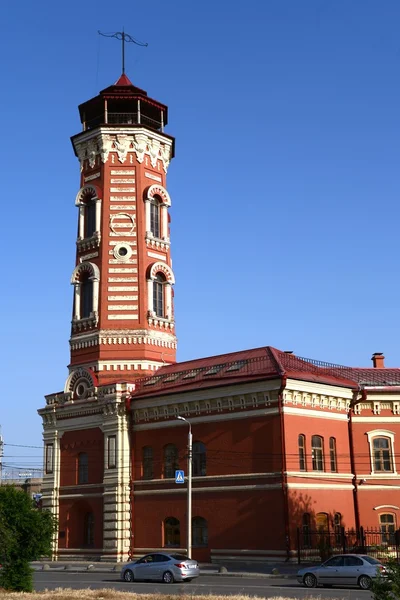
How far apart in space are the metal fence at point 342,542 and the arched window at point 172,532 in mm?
7497

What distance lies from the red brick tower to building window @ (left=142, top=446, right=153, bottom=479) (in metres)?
5.31

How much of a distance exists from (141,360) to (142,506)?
893 cm

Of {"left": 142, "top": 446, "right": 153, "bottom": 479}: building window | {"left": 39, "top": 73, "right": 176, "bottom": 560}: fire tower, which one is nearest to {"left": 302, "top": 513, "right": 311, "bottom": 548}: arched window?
{"left": 142, "top": 446, "right": 153, "bottom": 479}: building window

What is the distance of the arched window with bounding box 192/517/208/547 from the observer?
121 ft

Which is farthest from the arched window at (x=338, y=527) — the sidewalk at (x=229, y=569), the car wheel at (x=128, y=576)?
the car wheel at (x=128, y=576)

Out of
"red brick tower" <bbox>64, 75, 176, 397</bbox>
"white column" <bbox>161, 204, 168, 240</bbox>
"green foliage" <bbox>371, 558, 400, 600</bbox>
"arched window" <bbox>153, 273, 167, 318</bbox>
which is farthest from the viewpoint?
"white column" <bbox>161, 204, 168, 240</bbox>

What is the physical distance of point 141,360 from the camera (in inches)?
1767

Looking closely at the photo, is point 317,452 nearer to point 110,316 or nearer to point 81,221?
point 110,316

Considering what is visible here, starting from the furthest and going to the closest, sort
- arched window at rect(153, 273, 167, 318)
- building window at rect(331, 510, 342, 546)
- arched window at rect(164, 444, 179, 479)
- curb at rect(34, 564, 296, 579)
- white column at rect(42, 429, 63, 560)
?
arched window at rect(153, 273, 167, 318), white column at rect(42, 429, 63, 560), arched window at rect(164, 444, 179, 479), building window at rect(331, 510, 342, 546), curb at rect(34, 564, 296, 579)

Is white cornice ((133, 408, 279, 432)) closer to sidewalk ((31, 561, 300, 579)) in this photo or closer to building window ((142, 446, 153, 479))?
building window ((142, 446, 153, 479))

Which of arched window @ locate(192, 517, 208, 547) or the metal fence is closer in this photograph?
the metal fence

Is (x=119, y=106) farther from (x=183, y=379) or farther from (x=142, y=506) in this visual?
(x=142, y=506)

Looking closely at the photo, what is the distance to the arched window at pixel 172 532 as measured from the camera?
38.3 m

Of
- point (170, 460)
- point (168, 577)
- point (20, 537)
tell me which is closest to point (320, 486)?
point (170, 460)
